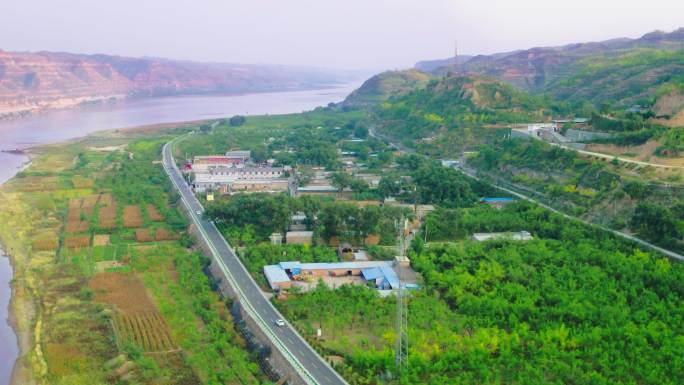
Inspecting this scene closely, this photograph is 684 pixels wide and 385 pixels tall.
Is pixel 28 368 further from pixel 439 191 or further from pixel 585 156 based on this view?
pixel 585 156

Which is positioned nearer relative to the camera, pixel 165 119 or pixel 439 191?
pixel 439 191

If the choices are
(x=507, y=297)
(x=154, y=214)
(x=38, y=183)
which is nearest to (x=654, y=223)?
(x=507, y=297)

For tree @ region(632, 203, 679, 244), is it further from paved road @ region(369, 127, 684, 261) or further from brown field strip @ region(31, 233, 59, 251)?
brown field strip @ region(31, 233, 59, 251)

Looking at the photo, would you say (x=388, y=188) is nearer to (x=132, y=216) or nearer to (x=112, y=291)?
(x=132, y=216)

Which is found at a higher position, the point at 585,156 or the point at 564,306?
the point at 585,156

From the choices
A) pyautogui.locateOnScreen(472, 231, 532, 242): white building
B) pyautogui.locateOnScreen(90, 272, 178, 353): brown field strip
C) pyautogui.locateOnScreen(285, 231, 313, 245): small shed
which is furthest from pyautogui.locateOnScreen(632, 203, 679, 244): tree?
pyautogui.locateOnScreen(90, 272, 178, 353): brown field strip

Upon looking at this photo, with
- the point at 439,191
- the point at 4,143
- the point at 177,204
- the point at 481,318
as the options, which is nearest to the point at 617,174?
the point at 439,191
